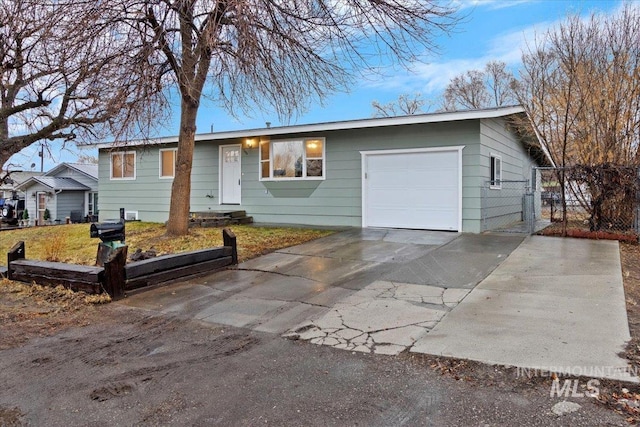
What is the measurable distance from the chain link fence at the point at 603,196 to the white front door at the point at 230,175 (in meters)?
8.63

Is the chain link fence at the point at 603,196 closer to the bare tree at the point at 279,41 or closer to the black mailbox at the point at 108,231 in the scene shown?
the bare tree at the point at 279,41

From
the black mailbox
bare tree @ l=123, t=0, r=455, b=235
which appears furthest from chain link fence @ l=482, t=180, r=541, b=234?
A: the black mailbox

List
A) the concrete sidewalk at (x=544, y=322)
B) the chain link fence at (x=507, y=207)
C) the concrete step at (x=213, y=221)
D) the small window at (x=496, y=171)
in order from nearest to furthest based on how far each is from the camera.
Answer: the concrete sidewalk at (x=544, y=322)
the chain link fence at (x=507, y=207)
the small window at (x=496, y=171)
the concrete step at (x=213, y=221)

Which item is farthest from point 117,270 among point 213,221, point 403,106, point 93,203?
point 403,106

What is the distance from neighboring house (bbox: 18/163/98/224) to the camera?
2338 cm

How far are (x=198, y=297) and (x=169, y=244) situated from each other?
3.73 metres

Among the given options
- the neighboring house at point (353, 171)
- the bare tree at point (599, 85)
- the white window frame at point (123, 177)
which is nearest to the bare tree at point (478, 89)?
the neighboring house at point (353, 171)

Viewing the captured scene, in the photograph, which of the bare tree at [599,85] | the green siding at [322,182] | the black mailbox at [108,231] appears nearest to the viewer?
the black mailbox at [108,231]

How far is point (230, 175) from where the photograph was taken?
44.8ft

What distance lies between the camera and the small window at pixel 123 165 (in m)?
15.4

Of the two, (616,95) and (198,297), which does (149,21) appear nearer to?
(198,297)

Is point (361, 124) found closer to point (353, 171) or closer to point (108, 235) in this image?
point (353, 171)

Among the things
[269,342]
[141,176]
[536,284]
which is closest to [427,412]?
[269,342]

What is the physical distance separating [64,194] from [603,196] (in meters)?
25.1
